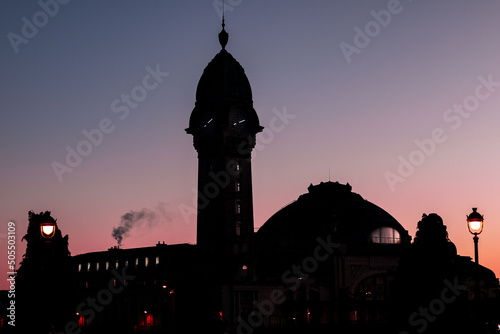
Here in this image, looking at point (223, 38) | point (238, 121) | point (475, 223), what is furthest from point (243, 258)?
point (475, 223)

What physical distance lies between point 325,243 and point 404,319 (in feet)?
368

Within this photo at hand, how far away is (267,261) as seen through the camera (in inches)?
6909

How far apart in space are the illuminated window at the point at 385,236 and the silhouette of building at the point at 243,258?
214 mm

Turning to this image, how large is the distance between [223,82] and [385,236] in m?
55.8

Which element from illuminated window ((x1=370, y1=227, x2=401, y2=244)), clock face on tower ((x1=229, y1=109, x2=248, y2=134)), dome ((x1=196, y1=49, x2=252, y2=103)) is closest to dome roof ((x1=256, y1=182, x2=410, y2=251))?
illuminated window ((x1=370, y1=227, x2=401, y2=244))

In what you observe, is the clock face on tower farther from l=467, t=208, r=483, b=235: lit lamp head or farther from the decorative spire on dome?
l=467, t=208, r=483, b=235: lit lamp head

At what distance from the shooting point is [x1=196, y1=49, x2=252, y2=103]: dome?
158625 mm

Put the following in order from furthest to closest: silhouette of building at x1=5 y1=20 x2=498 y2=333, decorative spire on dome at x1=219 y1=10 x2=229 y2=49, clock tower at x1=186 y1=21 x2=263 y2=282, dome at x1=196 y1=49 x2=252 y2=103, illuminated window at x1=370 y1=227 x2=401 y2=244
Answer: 1. illuminated window at x1=370 y1=227 x2=401 y2=244
2. decorative spire on dome at x1=219 y1=10 x2=229 y2=49
3. dome at x1=196 y1=49 x2=252 y2=103
4. clock tower at x1=186 y1=21 x2=263 y2=282
5. silhouette of building at x1=5 y1=20 x2=498 y2=333

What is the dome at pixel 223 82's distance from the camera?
15862 cm

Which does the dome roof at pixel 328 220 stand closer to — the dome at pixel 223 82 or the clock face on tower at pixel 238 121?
the clock face on tower at pixel 238 121

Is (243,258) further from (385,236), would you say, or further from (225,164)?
(385,236)

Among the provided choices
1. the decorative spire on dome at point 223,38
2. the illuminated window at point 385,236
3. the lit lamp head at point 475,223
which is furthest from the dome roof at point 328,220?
the lit lamp head at point 475,223

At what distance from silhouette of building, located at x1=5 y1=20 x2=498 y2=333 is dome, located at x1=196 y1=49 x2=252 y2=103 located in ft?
0.70

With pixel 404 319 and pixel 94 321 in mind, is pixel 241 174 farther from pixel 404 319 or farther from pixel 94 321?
pixel 404 319
